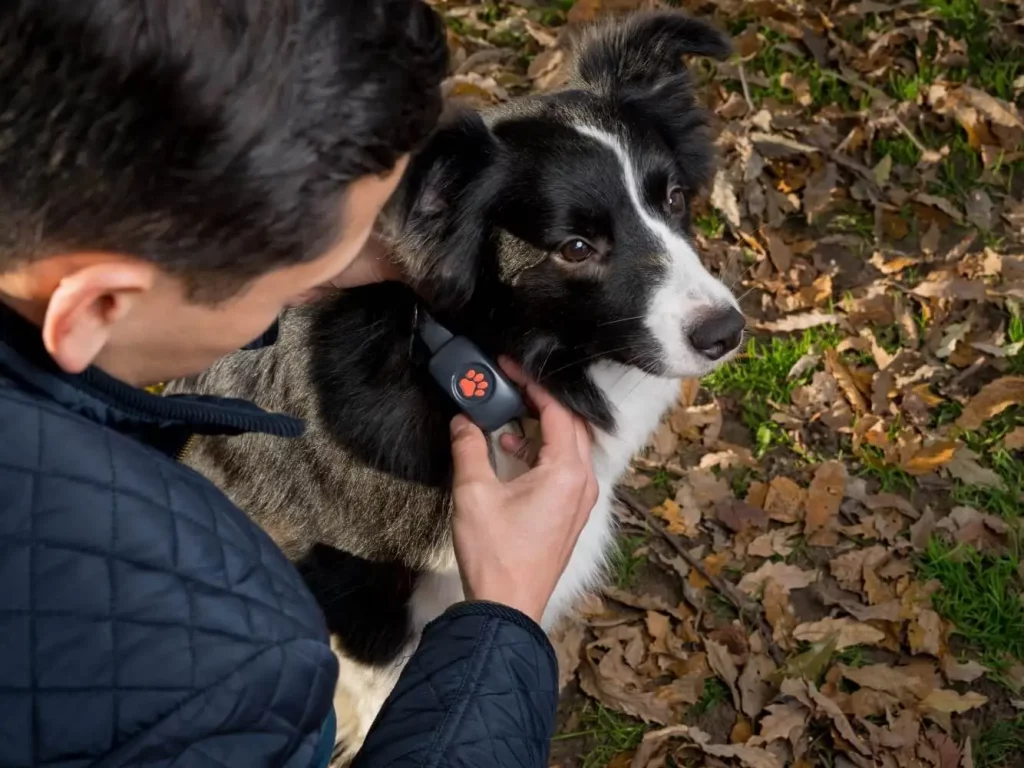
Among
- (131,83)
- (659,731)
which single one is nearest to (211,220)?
(131,83)

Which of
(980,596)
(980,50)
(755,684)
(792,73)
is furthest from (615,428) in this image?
(980,50)

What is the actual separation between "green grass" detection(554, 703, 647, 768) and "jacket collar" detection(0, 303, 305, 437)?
1.76 metres

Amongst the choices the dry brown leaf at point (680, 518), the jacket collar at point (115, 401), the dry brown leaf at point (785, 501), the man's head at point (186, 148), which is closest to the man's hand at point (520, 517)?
the jacket collar at point (115, 401)

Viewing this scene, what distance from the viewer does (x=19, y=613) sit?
1096 millimetres

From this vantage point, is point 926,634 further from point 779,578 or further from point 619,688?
point 619,688

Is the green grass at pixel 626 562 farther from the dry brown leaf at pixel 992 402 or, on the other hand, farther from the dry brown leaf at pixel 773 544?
the dry brown leaf at pixel 992 402

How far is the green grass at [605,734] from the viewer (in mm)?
2938

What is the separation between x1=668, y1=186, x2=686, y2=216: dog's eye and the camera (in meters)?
2.51

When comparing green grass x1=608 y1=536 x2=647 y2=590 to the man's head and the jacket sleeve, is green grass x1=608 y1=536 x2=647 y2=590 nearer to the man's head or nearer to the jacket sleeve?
the jacket sleeve

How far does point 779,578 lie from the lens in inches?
127

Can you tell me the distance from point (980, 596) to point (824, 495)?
1.83ft

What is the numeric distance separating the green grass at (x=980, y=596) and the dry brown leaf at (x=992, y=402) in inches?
20.1

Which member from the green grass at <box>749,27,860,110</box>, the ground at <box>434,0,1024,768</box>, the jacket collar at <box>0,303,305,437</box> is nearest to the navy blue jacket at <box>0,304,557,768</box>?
the jacket collar at <box>0,303,305,437</box>

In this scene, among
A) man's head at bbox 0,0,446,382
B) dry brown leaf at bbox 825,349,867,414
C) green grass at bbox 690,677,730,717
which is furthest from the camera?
dry brown leaf at bbox 825,349,867,414
